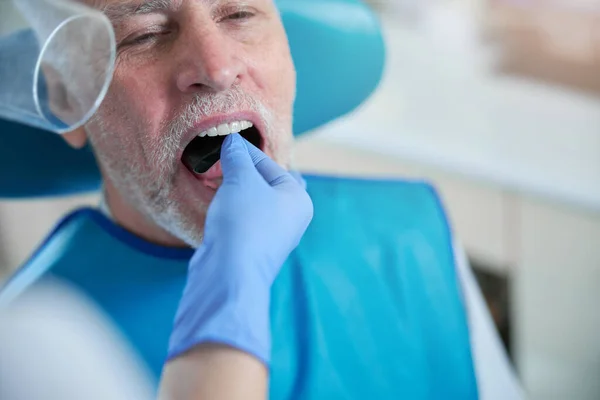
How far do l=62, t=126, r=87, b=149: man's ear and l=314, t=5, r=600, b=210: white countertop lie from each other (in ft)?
2.45

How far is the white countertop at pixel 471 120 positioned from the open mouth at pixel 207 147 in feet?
2.68

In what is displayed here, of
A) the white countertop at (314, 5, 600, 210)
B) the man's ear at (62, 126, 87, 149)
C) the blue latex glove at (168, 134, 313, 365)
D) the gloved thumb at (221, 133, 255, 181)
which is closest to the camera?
the blue latex glove at (168, 134, 313, 365)

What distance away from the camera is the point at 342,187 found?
4.22 ft

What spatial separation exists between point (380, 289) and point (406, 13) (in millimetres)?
1106

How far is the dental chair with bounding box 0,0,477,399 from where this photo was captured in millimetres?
1108

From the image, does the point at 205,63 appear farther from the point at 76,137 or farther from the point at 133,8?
the point at 76,137

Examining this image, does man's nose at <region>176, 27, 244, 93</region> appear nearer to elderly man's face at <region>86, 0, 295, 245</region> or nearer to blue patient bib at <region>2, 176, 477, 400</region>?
elderly man's face at <region>86, 0, 295, 245</region>

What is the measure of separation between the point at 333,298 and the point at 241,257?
438 mm

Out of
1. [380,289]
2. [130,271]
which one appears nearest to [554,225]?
[380,289]

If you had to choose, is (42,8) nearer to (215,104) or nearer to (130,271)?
(215,104)

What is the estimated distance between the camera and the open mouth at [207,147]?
37.5 inches

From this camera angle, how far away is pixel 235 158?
846 millimetres

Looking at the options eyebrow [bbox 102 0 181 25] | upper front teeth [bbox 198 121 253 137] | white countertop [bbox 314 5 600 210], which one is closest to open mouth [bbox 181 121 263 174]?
upper front teeth [bbox 198 121 253 137]

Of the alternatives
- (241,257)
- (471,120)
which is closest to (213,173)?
(241,257)
